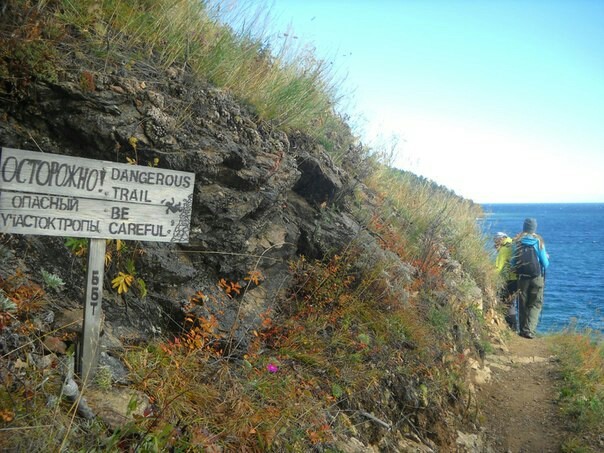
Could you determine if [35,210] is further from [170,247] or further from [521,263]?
[521,263]

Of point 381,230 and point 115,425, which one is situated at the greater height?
point 381,230

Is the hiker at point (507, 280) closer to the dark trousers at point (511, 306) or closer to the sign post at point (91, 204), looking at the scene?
the dark trousers at point (511, 306)

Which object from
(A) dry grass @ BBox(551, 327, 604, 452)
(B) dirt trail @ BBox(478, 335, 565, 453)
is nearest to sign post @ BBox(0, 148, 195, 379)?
(B) dirt trail @ BBox(478, 335, 565, 453)

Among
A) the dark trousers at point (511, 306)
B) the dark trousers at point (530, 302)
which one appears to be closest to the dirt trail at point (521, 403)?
the dark trousers at point (530, 302)

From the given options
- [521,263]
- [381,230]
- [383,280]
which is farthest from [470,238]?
[383,280]

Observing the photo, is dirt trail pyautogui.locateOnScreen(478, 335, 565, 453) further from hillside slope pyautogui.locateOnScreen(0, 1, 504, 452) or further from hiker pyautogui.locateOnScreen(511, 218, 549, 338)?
hiker pyautogui.locateOnScreen(511, 218, 549, 338)

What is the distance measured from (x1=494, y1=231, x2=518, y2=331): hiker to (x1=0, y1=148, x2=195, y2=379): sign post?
9057 millimetres

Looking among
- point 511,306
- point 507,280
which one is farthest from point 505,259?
point 511,306

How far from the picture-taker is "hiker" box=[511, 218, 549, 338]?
1063 cm

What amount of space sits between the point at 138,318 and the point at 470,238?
8.58 metres

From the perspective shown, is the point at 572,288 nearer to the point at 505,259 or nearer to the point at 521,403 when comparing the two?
the point at 505,259

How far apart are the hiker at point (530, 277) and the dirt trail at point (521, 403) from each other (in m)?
1.66

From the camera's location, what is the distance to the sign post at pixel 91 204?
288cm

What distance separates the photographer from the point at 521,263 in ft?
35.4
